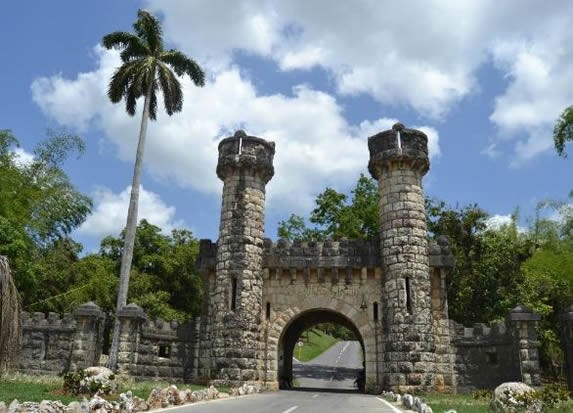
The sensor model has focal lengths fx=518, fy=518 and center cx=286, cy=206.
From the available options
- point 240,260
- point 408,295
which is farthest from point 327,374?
point 240,260

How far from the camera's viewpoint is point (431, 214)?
105 feet

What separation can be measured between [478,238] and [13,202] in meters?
25.0

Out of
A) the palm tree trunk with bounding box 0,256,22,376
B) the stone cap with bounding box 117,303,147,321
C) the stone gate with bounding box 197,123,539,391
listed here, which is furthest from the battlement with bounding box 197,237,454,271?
the palm tree trunk with bounding box 0,256,22,376

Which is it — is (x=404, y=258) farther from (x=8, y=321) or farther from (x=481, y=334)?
(x=8, y=321)

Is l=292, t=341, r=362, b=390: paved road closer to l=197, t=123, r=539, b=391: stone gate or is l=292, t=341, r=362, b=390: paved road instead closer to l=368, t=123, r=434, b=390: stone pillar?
l=197, t=123, r=539, b=391: stone gate

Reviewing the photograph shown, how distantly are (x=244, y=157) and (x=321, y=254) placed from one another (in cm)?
509

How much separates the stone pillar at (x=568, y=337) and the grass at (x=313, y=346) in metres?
40.6

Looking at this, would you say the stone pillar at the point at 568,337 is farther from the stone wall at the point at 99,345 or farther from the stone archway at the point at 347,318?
the stone wall at the point at 99,345

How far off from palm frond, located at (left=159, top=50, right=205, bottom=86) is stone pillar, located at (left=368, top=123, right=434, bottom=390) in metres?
9.24

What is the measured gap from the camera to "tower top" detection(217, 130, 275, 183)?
21.4m

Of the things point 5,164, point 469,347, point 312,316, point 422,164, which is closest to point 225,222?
point 312,316

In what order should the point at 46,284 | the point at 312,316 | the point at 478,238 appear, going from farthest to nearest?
the point at 46,284
the point at 478,238
the point at 312,316

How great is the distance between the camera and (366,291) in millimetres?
20609

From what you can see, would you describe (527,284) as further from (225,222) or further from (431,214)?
(225,222)
